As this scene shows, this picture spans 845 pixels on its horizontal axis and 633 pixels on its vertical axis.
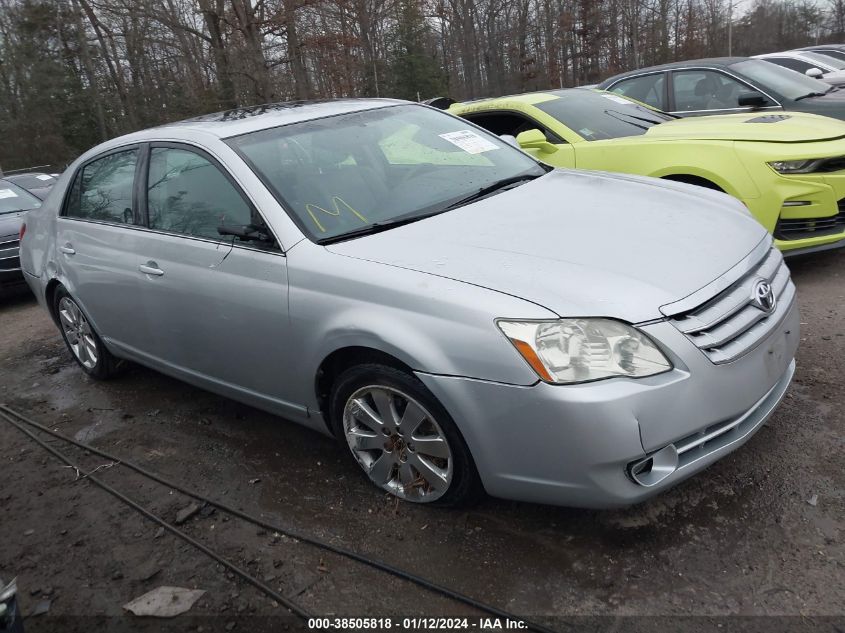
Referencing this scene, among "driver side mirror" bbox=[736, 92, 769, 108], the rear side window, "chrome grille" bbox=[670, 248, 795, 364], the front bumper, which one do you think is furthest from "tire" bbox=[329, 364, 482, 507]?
"driver side mirror" bbox=[736, 92, 769, 108]

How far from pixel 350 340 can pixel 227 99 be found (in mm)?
26694

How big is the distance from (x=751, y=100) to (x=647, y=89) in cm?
118

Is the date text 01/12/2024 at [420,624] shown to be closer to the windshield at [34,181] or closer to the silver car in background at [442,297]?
the silver car in background at [442,297]

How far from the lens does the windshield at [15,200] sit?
881 centimetres

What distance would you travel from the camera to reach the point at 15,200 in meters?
9.05

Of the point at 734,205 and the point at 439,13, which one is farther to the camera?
the point at 439,13

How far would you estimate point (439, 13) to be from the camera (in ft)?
130

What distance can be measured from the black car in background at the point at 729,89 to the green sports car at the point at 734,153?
1302 mm

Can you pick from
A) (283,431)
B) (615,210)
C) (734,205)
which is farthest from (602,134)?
(283,431)

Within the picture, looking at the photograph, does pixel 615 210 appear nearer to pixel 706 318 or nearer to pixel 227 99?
pixel 706 318

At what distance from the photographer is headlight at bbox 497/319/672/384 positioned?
7.45ft

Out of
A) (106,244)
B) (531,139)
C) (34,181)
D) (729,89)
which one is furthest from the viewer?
(34,181)

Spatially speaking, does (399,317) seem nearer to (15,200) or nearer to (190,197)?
(190,197)

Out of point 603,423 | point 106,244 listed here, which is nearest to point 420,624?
point 603,423
